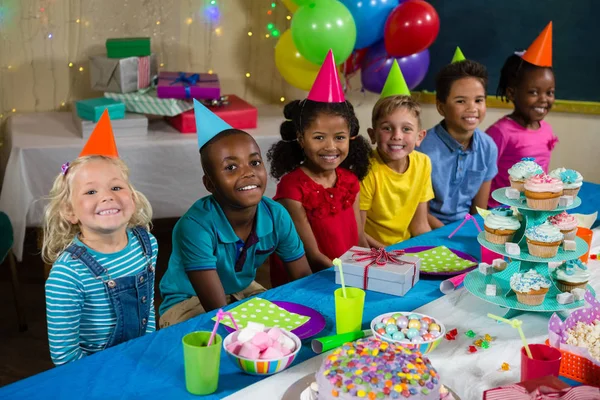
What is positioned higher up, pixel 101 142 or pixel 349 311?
pixel 101 142

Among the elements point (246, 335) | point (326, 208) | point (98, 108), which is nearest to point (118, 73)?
point (98, 108)

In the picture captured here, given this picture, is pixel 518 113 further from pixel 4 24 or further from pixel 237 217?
pixel 4 24

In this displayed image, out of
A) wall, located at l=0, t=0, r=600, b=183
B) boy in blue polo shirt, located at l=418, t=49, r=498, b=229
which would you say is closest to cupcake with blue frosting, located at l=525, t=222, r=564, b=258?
boy in blue polo shirt, located at l=418, t=49, r=498, b=229

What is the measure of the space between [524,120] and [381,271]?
5.28ft

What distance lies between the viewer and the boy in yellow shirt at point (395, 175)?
2.36 metres

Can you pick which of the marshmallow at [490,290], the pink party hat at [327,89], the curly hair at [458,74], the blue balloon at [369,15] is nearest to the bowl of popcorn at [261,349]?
the marshmallow at [490,290]

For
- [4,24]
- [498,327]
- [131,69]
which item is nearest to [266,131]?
[131,69]

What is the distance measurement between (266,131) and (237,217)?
5.36 feet

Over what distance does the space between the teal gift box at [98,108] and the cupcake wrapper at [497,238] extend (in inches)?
81.2

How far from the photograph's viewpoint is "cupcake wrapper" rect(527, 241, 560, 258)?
1.46 m

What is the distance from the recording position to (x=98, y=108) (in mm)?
3096

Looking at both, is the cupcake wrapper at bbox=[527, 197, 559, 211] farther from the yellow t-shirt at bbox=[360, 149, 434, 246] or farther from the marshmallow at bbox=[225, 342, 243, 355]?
the yellow t-shirt at bbox=[360, 149, 434, 246]

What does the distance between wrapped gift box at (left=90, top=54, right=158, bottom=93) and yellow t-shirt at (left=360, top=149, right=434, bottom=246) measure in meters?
1.42

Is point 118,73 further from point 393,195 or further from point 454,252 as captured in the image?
point 454,252
